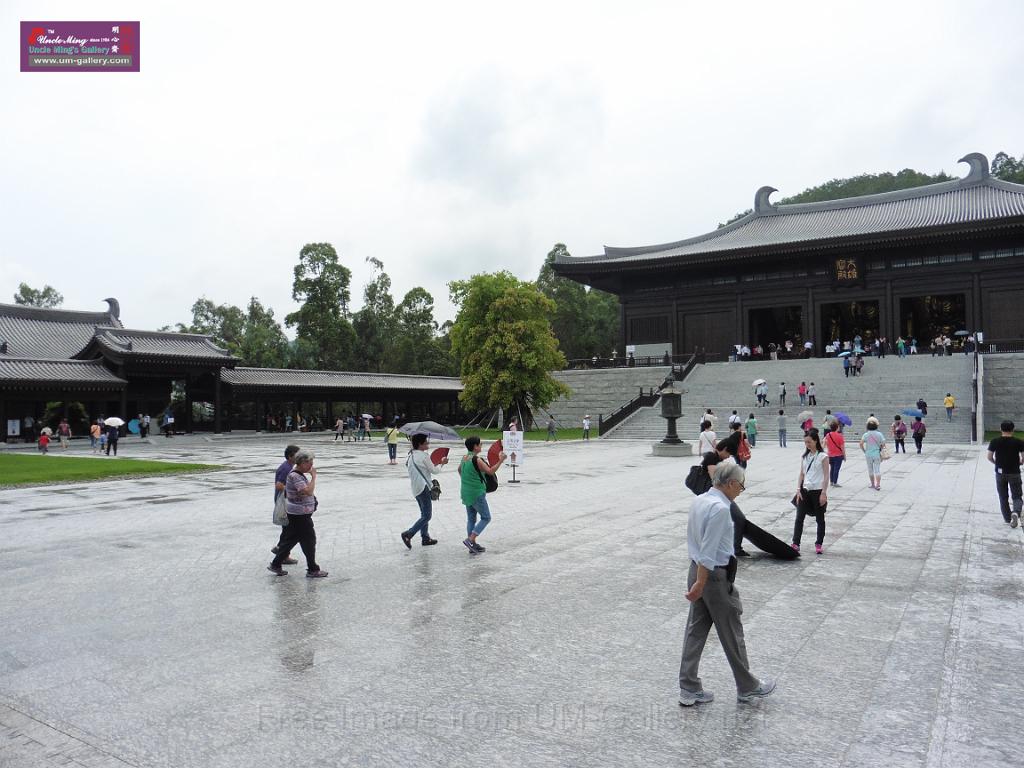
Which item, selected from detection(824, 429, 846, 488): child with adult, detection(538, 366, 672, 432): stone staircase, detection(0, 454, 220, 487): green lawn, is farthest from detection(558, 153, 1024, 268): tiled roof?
detection(0, 454, 220, 487): green lawn

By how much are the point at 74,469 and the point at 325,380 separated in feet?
83.0

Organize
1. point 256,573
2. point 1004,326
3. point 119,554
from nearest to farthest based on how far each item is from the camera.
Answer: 1. point 256,573
2. point 119,554
3. point 1004,326

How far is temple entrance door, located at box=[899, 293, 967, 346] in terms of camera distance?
43781 mm

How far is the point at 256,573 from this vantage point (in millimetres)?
7715

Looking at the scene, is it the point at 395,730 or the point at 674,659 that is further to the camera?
the point at 674,659

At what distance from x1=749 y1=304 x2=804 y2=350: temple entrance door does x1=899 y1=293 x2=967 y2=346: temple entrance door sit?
6.93m

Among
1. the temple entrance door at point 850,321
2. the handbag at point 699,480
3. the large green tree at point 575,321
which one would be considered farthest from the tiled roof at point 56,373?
the temple entrance door at point 850,321

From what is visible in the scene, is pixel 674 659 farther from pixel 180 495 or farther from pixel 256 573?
pixel 180 495

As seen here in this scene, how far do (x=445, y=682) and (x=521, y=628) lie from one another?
119 centimetres

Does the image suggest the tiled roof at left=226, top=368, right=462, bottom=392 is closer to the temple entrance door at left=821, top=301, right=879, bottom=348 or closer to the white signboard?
the temple entrance door at left=821, top=301, right=879, bottom=348

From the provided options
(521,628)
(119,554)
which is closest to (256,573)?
(119,554)

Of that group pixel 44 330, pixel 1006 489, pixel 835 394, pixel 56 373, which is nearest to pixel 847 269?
pixel 835 394

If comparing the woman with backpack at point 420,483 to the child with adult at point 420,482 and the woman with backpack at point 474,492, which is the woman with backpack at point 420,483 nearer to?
the child with adult at point 420,482

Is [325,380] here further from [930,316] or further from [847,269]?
[930,316]
